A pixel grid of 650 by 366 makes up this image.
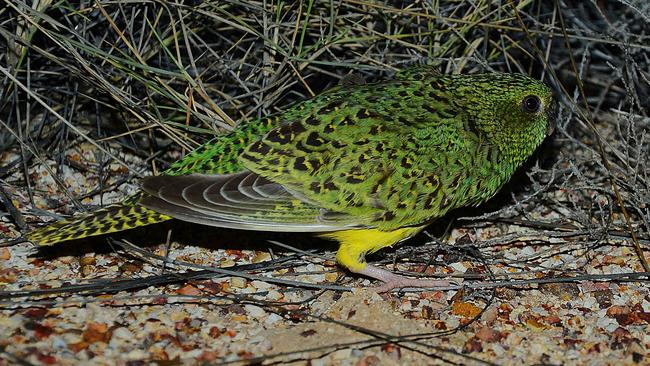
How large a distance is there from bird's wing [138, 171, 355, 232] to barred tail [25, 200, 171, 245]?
145mm

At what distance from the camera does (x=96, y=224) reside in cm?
401

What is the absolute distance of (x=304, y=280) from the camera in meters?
4.33

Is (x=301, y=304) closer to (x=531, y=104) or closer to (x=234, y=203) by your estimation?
(x=234, y=203)

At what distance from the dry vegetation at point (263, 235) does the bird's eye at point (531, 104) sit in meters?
0.15

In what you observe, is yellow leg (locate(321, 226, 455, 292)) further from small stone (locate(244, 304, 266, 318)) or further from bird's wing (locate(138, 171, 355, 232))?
small stone (locate(244, 304, 266, 318))

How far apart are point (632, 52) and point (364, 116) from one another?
2.30 meters

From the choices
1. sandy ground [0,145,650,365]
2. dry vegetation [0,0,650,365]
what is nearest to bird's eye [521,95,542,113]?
dry vegetation [0,0,650,365]

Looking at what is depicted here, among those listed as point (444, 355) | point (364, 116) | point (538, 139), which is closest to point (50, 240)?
point (364, 116)

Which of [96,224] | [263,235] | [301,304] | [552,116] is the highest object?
[552,116]

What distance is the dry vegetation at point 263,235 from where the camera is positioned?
12.2 feet

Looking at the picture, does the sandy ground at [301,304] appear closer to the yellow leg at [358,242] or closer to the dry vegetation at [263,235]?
the dry vegetation at [263,235]

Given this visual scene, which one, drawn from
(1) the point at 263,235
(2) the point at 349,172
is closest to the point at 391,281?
(2) the point at 349,172

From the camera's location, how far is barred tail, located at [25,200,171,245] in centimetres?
398

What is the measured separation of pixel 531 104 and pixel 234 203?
5.77 ft
